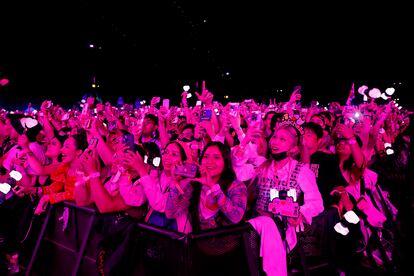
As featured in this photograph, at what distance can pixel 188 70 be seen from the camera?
97.0ft

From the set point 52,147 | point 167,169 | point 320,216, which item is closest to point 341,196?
point 320,216

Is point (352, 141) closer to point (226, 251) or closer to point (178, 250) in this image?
point (226, 251)

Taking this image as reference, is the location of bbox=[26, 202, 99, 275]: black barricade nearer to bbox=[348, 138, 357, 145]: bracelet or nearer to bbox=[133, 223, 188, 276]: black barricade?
bbox=[133, 223, 188, 276]: black barricade

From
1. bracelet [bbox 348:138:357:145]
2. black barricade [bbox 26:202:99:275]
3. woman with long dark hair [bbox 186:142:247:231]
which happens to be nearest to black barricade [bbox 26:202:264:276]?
black barricade [bbox 26:202:99:275]

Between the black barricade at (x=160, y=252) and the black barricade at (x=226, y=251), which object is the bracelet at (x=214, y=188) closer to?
the black barricade at (x=226, y=251)

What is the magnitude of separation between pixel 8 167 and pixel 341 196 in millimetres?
4731

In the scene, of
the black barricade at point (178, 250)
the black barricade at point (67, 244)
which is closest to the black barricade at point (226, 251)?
the black barricade at point (178, 250)

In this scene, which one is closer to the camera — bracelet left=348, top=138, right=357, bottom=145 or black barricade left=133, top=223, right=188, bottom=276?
black barricade left=133, top=223, right=188, bottom=276

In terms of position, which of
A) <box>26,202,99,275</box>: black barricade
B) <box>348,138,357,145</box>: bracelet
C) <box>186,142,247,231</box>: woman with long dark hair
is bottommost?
<box>26,202,99,275</box>: black barricade

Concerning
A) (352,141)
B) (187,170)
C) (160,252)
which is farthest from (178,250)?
(352,141)

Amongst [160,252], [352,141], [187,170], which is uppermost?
[352,141]

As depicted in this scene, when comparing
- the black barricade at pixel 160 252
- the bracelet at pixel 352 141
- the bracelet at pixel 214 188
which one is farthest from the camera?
the bracelet at pixel 352 141

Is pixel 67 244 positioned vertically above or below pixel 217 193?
below

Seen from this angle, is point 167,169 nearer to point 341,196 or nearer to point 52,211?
point 52,211
